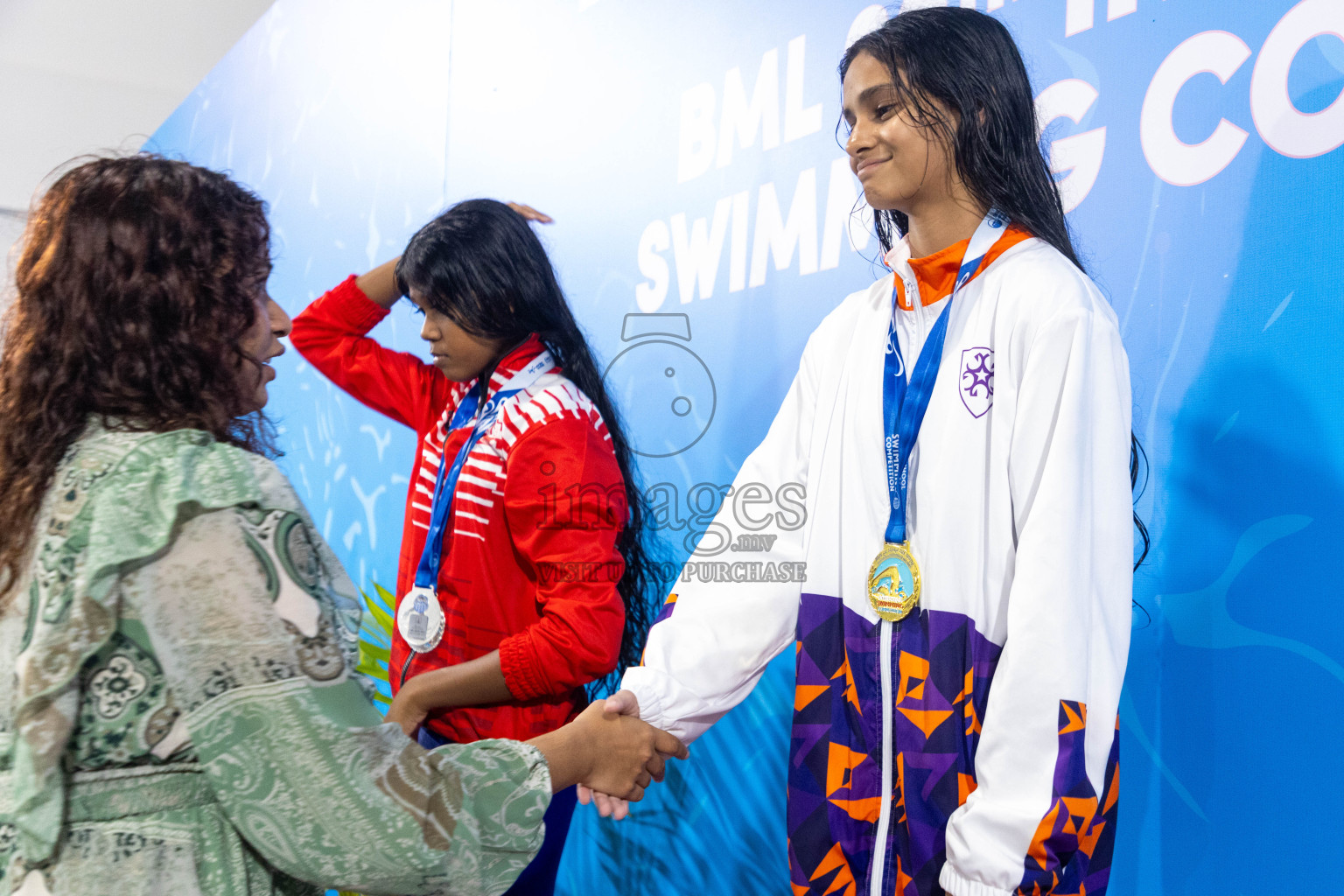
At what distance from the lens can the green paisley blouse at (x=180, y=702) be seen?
2.89 feet

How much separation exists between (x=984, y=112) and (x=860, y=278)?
738 millimetres

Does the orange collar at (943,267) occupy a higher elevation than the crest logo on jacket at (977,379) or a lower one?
higher

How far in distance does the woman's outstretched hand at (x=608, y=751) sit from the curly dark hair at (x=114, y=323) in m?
0.61

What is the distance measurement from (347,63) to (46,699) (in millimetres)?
3846

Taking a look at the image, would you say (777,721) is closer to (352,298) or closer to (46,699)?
(352,298)

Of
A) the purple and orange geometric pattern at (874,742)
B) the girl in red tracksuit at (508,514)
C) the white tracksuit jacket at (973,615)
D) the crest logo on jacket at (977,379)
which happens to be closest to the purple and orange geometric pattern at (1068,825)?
the white tracksuit jacket at (973,615)

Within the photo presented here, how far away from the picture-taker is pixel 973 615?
113 cm

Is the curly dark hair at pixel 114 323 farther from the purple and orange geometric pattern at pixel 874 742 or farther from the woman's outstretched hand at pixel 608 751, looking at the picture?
the purple and orange geometric pattern at pixel 874 742

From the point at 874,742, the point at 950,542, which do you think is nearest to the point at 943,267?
the point at 950,542

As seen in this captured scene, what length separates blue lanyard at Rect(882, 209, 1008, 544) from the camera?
1228mm

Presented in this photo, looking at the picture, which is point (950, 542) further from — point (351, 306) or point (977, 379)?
point (351, 306)

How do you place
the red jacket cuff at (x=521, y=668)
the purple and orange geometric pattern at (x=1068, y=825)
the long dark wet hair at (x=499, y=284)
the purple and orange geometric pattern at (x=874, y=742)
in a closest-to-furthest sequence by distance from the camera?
the purple and orange geometric pattern at (x=1068, y=825), the purple and orange geometric pattern at (x=874, y=742), the red jacket cuff at (x=521, y=668), the long dark wet hair at (x=499, y=284)

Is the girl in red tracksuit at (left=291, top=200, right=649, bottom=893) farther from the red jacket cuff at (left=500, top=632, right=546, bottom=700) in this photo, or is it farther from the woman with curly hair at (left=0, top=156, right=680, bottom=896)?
the woman with curly hair at (left=0, top=156, right=680, bottom=896)

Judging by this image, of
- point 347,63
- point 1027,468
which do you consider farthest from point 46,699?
point 347,63
